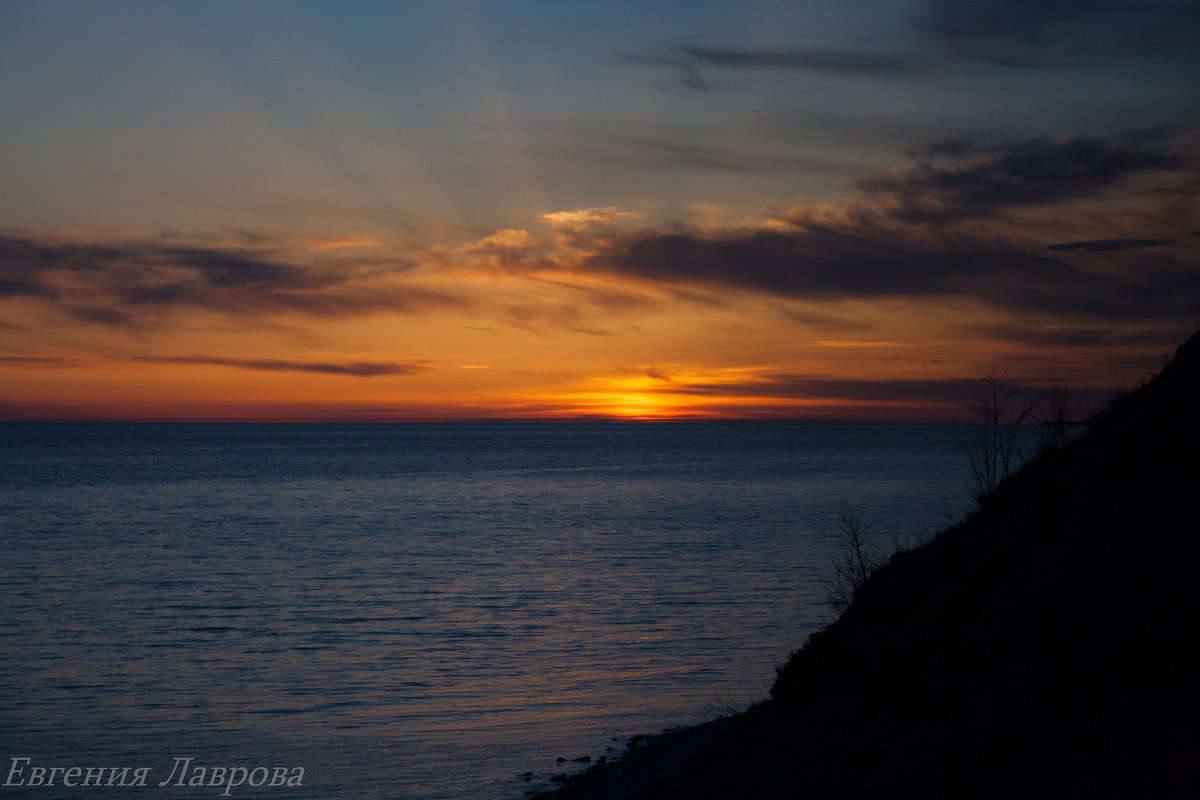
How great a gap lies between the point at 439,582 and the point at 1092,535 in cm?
3293

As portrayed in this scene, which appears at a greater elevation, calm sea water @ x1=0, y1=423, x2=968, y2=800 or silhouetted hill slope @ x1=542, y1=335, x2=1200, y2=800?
silhouetted hill slope @ x1=542, y1=335, x2=1200, y2=800

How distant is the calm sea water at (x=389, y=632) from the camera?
62.5ft

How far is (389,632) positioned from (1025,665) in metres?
23.7

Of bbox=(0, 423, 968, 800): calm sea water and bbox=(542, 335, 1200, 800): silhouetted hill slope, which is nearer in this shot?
bbox=(542, 335, 1200, 800): silhouetted hill slope

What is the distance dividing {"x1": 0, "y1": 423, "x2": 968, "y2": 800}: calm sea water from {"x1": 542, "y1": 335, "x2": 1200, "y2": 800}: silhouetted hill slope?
4.92 metres

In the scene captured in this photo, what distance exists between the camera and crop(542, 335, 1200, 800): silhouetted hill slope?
31.2 ft

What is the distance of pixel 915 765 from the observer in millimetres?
10727

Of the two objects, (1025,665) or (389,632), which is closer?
(1025,665)

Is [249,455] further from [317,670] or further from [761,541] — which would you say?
[317,670]

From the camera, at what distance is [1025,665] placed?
11102 millimetres

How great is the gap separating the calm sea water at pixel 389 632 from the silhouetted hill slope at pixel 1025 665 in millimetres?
4919

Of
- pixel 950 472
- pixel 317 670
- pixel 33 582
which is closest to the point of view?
pixel 317 670

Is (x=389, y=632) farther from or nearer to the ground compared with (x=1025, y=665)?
nearer to the ground

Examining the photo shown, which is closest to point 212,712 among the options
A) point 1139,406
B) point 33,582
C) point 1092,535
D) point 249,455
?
point 1092,535
